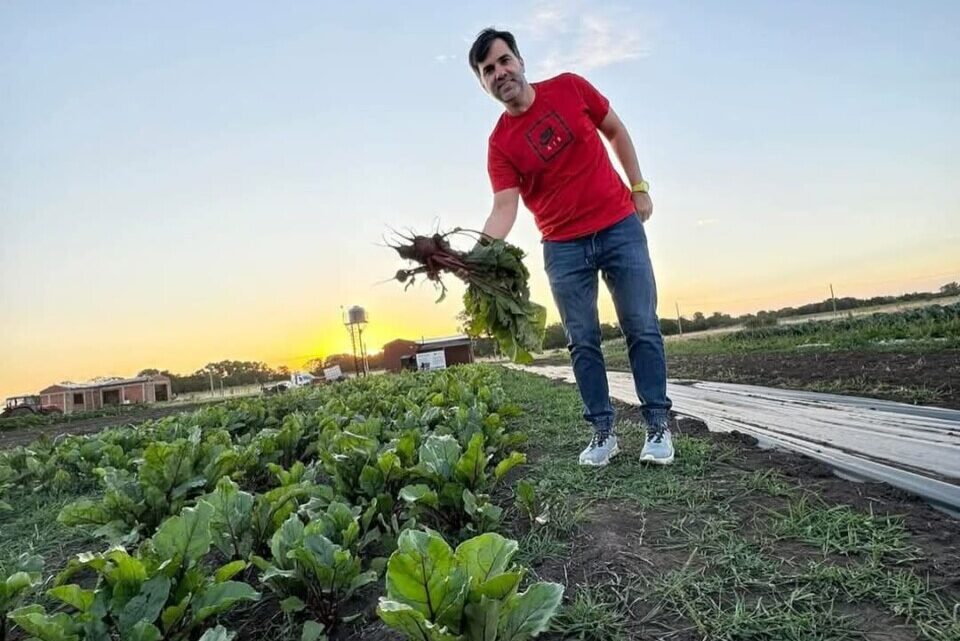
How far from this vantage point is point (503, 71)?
2996mm

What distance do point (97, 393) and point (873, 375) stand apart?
54953 millimetres

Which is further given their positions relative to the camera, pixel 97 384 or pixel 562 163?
pixel 97 384

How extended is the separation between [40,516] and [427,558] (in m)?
4.08

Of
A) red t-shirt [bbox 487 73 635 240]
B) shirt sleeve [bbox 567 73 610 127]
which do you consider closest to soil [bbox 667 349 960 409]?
red t-shirt [bbox 487 73 635 240]

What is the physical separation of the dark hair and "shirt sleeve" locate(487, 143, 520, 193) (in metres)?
0.45

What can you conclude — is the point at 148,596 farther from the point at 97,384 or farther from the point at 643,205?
the point at 97,384

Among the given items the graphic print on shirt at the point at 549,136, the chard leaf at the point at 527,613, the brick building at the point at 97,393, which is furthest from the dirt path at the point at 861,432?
the brick building at the point at 97,393

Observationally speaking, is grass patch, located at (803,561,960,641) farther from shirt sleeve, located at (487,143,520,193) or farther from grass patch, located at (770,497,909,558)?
shirt sleeve, located at (487,143,520,193)

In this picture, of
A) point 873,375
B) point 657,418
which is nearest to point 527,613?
point 657,418

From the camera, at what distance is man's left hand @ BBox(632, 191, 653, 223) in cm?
335

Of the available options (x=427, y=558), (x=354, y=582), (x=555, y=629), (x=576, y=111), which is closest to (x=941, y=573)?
(x=555, y=629)

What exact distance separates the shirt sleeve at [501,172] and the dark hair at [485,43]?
0.45 m

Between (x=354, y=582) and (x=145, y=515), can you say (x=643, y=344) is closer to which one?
(x=354, y=582)

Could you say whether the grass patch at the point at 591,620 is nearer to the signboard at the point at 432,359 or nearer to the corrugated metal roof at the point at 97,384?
the signboard at the point at 432,359
